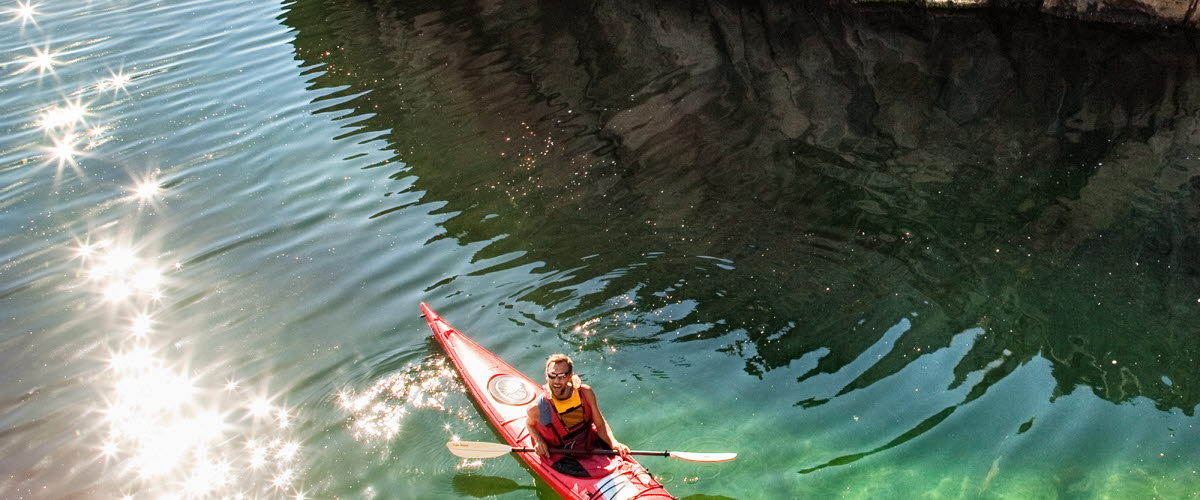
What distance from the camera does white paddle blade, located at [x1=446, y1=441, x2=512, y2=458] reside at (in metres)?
8.25

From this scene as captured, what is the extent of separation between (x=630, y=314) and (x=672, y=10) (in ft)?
39.3

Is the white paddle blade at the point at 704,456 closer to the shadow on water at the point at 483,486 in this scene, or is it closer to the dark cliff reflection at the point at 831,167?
the shadow on water at the point at 483,486

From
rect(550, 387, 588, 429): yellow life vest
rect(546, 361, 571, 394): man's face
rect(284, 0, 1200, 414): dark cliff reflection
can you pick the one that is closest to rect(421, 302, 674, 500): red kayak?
rect(550, 387, 588, 429): yellow life vest

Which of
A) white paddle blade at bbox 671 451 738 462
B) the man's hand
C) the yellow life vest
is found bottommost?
white paddle blade at bbox 671 451 738 462

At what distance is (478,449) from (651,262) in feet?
11.8

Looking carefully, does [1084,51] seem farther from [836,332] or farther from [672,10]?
[836,332]

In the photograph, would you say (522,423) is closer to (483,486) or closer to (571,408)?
(483,486)

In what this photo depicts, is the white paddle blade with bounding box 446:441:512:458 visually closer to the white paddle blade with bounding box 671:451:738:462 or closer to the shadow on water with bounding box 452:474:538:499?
the shadow on water with bounding box 452:474:538:499

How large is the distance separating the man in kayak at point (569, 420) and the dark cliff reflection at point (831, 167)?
190cm

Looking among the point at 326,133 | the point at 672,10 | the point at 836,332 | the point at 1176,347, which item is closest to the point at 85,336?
the point at 326,133

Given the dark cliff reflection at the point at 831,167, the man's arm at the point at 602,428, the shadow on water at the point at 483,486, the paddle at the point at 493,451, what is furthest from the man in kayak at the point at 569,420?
the dark cliff reflection at the point at 831,167

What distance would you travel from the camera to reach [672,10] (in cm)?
2064

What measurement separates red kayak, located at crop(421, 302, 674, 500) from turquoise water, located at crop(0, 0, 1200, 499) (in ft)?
0.76

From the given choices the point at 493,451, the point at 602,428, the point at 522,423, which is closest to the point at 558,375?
the point at 602,428
